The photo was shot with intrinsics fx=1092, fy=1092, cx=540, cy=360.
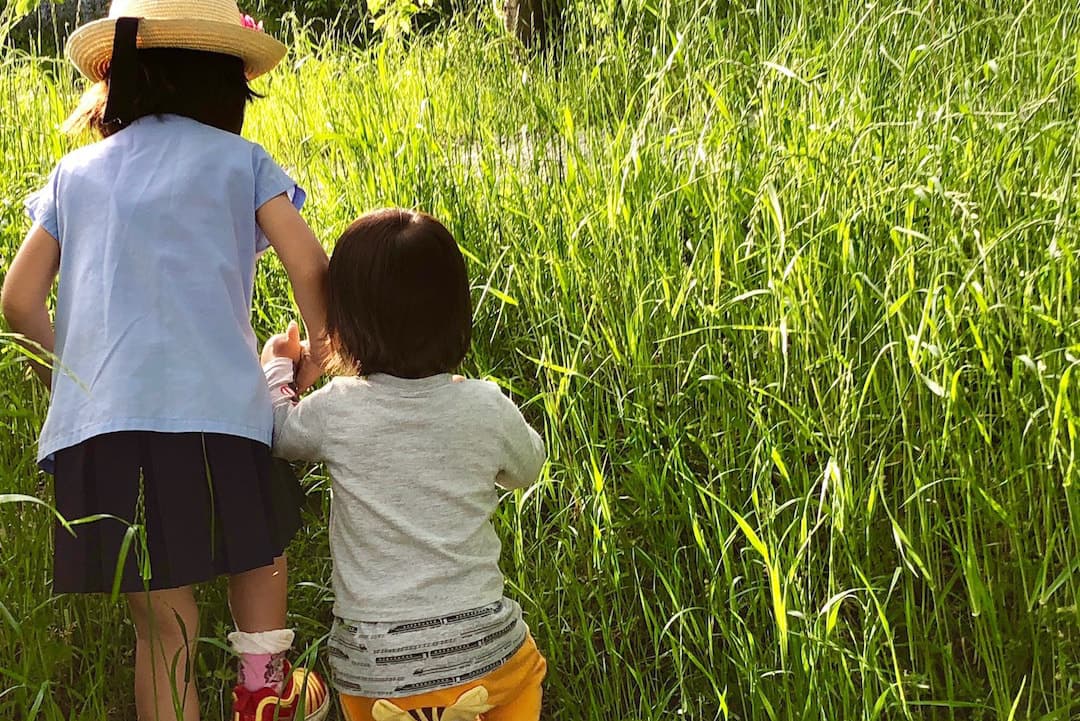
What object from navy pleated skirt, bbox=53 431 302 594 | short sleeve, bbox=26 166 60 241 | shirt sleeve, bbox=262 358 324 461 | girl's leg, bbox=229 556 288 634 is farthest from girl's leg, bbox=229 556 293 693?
short sleeve, bbox=26 166 60 241

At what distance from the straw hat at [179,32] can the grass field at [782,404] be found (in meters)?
0.52

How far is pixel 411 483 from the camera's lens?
5.32 ft

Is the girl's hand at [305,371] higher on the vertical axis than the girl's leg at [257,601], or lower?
higher

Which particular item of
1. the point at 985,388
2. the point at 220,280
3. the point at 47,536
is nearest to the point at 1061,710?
the point at 985,388

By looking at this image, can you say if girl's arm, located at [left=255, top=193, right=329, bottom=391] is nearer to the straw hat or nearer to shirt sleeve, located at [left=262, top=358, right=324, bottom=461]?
shirt sleeve, located at [left=262, top=358, right=324, bottom=461]

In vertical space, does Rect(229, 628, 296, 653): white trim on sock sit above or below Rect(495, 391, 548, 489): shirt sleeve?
below

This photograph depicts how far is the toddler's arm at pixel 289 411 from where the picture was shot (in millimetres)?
1664

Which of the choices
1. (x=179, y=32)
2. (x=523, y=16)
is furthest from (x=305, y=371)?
(x=523, y=16)

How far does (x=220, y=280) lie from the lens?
171cm

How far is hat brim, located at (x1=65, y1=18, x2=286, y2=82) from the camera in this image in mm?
1742

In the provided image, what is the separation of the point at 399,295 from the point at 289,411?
300 millimetres

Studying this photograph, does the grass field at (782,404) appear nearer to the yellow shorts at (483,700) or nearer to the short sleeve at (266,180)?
the yellow shorts at (483,700)

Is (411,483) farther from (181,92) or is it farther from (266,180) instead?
(181,92)

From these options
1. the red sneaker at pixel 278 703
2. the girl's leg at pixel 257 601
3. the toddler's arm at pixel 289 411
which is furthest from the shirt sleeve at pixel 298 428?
the red sneaker at pixel 278 703
